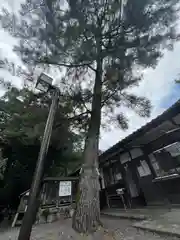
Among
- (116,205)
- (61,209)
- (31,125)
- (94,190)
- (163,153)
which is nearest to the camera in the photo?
(94,190)

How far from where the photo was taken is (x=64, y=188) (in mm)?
7859

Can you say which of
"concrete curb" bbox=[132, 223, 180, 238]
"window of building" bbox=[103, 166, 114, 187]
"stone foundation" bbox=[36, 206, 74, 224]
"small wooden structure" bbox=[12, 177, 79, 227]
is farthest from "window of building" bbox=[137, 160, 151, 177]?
"stone foundation" bbox=[36, 206, 74, 224]

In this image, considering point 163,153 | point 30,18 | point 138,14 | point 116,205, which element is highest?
point 30,18

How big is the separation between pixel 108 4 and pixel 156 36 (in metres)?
2.32

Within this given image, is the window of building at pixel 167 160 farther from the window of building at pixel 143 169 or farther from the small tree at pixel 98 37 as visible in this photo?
the small tree at pixel 98 37

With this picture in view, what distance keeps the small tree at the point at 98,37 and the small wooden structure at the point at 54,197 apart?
5.55 meters

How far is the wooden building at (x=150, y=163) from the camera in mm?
4145

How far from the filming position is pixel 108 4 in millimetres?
4953

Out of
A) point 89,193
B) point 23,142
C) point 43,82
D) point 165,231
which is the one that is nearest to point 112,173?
point 89,193

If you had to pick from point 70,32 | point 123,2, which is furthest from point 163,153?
point 123,2

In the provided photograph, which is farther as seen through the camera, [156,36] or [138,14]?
[156,36]

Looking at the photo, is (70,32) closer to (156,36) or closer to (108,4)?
(108,4)

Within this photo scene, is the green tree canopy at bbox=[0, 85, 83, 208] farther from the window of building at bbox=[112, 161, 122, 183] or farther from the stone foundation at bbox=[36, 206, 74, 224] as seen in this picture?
the stone foundation at bbox=[36, 206, 74, 224]

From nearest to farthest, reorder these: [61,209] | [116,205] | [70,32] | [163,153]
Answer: [70,32]
[163,153]
[116,205]
[61,209]
